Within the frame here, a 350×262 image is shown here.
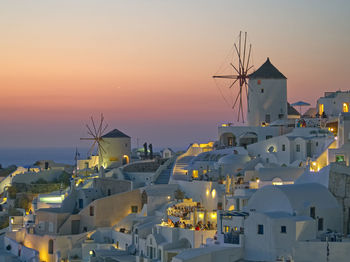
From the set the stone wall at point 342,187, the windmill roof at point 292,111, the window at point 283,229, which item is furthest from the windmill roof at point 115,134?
the window at point 283,229

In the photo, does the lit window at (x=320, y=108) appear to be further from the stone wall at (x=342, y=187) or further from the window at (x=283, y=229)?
the window at (x=283, y=229)

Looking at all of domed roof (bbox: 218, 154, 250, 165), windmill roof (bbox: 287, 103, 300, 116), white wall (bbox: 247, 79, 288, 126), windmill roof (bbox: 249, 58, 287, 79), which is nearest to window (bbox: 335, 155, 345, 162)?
domed roof (bbox: 218, 154, 250, 165)

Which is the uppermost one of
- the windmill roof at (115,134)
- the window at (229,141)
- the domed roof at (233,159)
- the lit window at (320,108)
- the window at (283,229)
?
the lit window at (320,108)

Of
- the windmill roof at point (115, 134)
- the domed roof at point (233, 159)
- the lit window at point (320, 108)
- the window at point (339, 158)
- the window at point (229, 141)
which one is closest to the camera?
the window at point (339, 158)

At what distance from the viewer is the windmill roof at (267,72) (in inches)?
2282

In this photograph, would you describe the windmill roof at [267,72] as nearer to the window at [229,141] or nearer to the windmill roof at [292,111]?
the windmill roof at [292,111]

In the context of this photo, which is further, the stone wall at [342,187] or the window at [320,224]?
the stone wall at [342,187]

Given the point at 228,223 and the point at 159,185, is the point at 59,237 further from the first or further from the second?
the point at 228,223

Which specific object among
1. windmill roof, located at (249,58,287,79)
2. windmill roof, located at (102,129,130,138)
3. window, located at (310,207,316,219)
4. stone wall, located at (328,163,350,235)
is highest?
windmill roof, located at (249,58,287,79)

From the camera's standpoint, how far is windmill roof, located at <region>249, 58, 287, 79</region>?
5797cm

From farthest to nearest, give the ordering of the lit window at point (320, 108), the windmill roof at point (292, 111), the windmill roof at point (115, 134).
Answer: the windmill roof at point (115, 134)
the windmill roof at point (292, 111)
the lit window at point (320, 108)

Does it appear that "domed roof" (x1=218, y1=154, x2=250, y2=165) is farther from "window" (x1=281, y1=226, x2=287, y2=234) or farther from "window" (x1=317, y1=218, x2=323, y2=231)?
"window" (x1=281, y1=226, x2=287, y2=234)

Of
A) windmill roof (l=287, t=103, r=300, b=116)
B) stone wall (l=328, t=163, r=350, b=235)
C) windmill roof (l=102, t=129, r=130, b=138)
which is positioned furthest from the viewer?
windmill roof (l=102, t=129, r=130, b=138)

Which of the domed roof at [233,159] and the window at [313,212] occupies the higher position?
the domed roof at [233,159]
